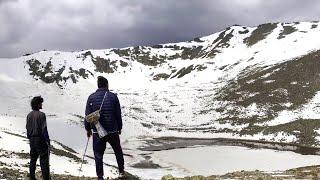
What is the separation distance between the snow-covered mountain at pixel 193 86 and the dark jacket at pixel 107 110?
26.3 m

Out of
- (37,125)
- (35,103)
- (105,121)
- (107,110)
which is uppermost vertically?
(35,103)

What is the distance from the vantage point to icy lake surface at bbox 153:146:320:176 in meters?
40.1

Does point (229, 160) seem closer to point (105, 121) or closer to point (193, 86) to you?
point (105, 121)

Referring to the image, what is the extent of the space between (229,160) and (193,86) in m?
87.2

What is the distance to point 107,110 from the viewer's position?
559 inches

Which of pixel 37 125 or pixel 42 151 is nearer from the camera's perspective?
pixel 37 125

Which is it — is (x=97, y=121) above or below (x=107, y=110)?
below

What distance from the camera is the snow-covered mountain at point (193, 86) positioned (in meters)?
73.8

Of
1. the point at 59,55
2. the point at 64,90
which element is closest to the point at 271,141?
the point at 64,90

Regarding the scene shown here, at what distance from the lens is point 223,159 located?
4694cm

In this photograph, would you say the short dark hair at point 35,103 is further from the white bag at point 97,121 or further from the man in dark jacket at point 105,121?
the white bag at point 97,121

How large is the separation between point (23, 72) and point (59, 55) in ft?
68.4

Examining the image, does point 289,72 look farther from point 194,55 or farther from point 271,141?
point 194,55

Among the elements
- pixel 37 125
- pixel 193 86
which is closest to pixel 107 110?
pixel 37 125
